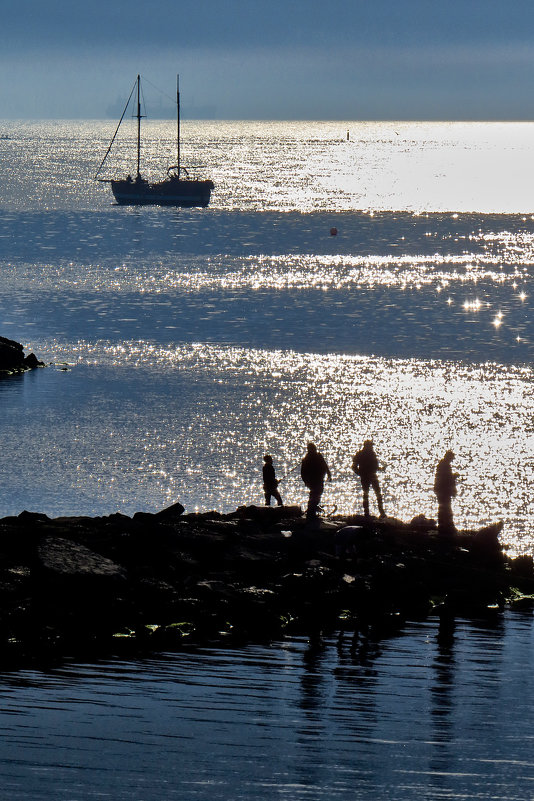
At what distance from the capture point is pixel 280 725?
15586mm

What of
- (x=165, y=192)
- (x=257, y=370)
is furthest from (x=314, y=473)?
(x=165, y=192)

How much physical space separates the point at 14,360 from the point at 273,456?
1976cm

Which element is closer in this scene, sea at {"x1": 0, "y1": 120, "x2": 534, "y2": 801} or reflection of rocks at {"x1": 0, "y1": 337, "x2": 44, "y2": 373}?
sea at {"x1": 0, "y1": 120, "x2": 534, "y2": 801}

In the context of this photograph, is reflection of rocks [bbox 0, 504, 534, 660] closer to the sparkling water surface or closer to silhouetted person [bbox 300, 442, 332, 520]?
silhouetted person [bbox 300, 442, 332, 520]

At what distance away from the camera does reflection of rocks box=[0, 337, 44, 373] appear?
169 feet

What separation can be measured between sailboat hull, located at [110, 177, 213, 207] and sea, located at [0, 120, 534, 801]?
46.7 m

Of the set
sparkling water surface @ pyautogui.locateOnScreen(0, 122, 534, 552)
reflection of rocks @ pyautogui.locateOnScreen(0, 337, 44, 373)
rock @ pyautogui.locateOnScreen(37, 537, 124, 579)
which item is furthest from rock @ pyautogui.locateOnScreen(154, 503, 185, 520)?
reflection of rocks @ pyautogui.locateOnScreen(0, 337, 44, 373)

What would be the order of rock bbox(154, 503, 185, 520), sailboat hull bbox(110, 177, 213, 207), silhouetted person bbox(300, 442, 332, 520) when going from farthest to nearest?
sailboat hull bbox(110, 177, 213, 207) < rock bbox(154, 503, 185, 520) < silhouetted person bbox(300, 442, 332, 520)

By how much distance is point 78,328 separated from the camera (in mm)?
64750

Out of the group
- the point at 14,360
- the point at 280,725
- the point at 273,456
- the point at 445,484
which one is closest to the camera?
the point at 280,725

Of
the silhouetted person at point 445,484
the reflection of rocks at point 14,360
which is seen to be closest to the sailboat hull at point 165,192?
the reflection of rocks at point 14,360

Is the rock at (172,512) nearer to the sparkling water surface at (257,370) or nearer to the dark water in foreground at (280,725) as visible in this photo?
the dark water in foreground at (280,725)

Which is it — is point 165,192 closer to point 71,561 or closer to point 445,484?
point 445,484

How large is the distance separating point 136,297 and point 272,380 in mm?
31395
